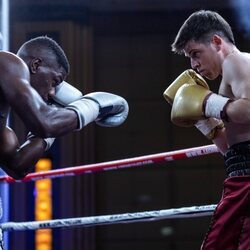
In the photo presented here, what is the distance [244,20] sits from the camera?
5.46 m

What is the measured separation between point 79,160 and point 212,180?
1189 mm

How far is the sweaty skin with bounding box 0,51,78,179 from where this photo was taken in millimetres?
1403

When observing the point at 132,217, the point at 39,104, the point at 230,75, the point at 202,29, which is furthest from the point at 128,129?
the point at 39,104

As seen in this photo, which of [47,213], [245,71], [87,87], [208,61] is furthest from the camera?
[87,87]

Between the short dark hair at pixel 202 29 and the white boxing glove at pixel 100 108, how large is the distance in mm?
224

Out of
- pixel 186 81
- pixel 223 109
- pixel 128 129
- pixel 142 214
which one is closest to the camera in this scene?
pixel 223 109

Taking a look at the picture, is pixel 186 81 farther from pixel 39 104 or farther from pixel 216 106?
pixel 39 104

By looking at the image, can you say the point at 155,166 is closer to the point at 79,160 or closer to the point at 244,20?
the point at 79,160

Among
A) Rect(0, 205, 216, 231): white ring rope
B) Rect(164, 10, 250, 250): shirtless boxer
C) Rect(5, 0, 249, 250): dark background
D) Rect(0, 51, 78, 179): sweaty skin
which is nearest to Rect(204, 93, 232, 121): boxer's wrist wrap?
Rect(164, 10, 250, 250): shirtless boxer

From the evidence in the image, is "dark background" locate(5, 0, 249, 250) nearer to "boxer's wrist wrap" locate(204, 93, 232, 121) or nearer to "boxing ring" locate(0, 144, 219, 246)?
"boxing ring" locate(0, 144, 219, 246)

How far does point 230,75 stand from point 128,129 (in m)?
4.01

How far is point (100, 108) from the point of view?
1.61m

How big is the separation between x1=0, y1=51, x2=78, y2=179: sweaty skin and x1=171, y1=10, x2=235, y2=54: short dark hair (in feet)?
1.09

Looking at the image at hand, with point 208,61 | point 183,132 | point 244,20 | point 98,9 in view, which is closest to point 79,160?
point 183,132
